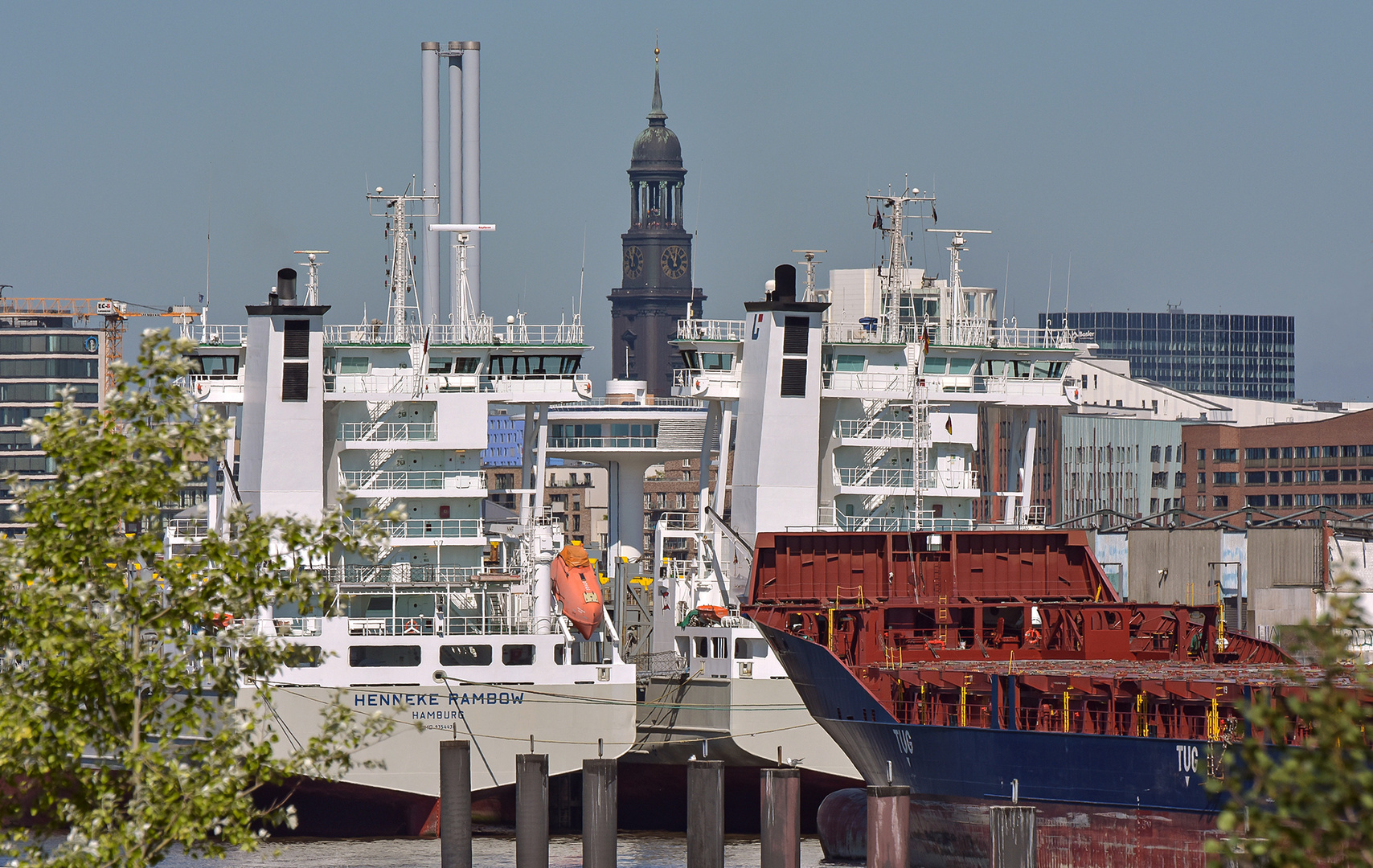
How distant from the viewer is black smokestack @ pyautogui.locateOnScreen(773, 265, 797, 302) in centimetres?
5441

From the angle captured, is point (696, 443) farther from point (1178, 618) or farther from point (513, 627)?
point (1178, 618)

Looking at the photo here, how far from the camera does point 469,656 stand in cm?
4856

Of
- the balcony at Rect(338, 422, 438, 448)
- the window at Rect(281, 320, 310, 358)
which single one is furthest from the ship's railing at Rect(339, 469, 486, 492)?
the window at Rect(281, 320, 310, 358)

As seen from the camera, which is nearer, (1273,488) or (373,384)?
(373,384)

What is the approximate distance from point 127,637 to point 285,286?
3706 cm

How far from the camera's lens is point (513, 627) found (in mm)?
50344

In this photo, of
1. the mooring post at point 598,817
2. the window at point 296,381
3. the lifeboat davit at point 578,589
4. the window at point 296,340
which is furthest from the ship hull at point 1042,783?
the window at point 296,340

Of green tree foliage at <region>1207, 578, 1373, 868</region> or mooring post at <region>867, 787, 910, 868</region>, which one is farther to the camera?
mooring post at <region>867, 787, 910, 868</region>

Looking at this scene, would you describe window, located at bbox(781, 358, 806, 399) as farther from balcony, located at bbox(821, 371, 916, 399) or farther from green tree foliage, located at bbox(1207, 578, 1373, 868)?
green tree foliage, located at bbox(1207, 578, 1373, 868)

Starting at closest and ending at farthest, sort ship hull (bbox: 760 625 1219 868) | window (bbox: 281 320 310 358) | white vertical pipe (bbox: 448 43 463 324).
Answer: ship hull (bbox: 760 625 1219 868) < window (bbox: 281 320 310 358) < white vertical pipe (bbox: 448 43 463 324)

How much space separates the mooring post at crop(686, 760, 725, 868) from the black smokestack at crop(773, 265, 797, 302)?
18.4 metres

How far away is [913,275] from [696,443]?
334 inches

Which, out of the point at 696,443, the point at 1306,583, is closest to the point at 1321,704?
the point at 696,443

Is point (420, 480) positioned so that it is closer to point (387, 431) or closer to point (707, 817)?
point (387, 431)
